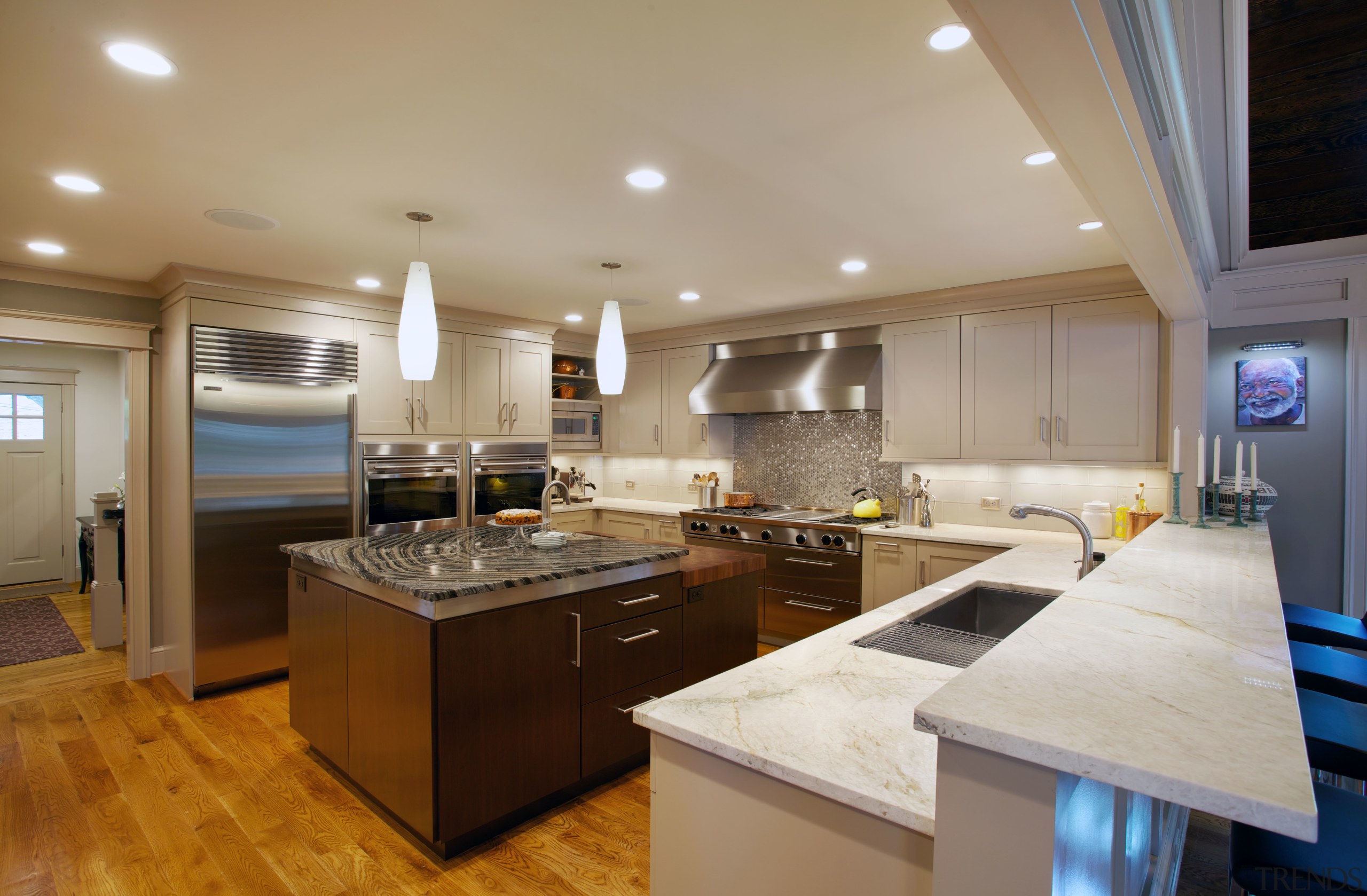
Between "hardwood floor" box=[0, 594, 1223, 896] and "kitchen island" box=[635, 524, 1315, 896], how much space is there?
2.91 feet

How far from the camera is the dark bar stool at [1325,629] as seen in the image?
2113 millimetres

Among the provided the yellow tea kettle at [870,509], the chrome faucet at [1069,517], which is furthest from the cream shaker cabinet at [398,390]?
the chrome faucet at [1069,517]

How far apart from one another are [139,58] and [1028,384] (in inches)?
162

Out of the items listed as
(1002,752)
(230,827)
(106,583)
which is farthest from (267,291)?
(1002,752)

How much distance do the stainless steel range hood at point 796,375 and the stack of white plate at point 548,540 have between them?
2.25 meters

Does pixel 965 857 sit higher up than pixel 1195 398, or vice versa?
pixel 1195 398

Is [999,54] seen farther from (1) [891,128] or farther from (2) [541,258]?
(2) [541,258]

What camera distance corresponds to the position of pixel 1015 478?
168 inches

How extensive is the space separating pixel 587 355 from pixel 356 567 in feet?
12.8

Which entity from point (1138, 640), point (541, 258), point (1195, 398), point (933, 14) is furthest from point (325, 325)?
point (1195, 398)

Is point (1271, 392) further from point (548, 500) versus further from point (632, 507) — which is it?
point (548, 500)

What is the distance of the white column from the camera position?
4520 millimetres

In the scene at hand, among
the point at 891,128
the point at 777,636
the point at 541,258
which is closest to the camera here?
the point at 891,128

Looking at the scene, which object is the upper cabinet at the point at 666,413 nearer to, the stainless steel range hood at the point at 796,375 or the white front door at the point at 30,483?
the stainless steel range hood at the point at 796,375
